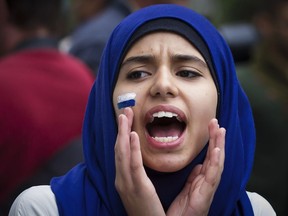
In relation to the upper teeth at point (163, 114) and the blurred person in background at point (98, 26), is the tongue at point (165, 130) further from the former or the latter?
the blurred person in background at point (98, 26)

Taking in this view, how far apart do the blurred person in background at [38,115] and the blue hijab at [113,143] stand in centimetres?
102

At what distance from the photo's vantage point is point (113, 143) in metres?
3.03

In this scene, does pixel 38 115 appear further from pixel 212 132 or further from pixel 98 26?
pixel 98 26

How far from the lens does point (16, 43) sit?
15.2 feet

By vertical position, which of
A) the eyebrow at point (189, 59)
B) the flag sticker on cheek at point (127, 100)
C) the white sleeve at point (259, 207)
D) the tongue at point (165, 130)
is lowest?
the white sleeve at point (259, 207)

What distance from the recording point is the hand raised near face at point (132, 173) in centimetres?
284

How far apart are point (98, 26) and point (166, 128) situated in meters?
2.77

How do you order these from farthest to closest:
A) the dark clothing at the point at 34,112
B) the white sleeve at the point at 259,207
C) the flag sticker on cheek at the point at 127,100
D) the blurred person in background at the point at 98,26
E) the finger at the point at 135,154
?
the blurred person in background at the point at 98,26, the dark clothing at the point at 34,112, the white sleeve at the point at 259,207, the flag sticker on cheek at the point at 127,100, the finger at the point at 135,154

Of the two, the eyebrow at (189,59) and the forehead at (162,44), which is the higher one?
the forehead at (162,44)

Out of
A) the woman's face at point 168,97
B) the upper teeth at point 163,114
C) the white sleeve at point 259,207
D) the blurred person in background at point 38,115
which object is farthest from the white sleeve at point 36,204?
the blurred person in background at point 38,115

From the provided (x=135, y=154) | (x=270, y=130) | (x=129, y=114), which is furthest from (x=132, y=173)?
(x=270, y=130)

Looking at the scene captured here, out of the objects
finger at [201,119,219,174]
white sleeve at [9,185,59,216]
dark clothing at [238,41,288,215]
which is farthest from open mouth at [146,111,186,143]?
dark clothing at [238,41,288,215]

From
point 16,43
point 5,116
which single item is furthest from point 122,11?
point 5,116

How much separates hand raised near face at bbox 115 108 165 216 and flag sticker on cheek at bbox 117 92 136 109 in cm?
6
